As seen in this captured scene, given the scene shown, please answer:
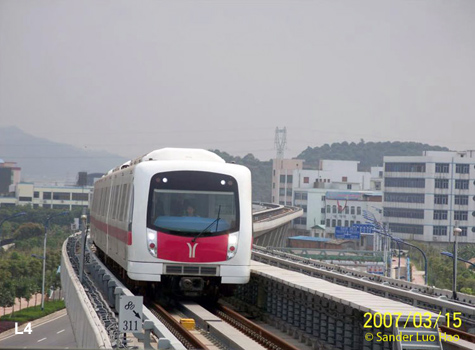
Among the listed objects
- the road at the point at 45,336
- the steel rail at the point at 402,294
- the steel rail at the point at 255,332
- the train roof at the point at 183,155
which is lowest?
the road at the point at 45,336

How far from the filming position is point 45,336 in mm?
55031

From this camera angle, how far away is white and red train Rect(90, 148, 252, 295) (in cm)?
1966

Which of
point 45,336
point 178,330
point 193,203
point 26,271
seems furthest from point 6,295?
point 178,330

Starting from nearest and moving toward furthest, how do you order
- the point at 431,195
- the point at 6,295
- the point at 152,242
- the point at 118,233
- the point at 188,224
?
1. the point at 152,242
2. the point at 188,224
3. the point at 118,233
4. the point at 6,295
5. the point at 431,195

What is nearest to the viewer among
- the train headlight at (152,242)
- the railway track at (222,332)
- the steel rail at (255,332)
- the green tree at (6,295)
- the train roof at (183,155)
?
the railway track at (222,332)

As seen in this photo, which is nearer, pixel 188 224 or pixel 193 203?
pixel 188 224

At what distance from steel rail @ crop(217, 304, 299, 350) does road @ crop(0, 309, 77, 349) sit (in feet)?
92.0

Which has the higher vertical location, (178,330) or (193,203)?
(193,203)

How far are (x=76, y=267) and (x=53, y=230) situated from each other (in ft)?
332

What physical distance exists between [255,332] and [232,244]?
2.52 m

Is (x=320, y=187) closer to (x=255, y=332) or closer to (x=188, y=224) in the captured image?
(x=188, y=224)

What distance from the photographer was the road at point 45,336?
5072cm

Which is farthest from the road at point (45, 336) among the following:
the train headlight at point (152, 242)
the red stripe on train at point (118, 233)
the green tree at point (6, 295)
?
the train headlight at point (152, 242)

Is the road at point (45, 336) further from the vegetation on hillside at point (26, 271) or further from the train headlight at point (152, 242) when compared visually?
the train headlight at point (152, 242)
